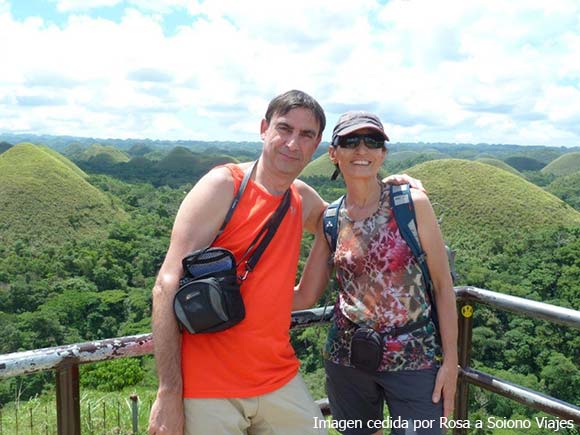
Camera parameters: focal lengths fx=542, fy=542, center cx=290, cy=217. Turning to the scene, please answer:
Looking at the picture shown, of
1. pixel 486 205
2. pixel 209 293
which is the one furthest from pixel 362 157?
pixel 486 205

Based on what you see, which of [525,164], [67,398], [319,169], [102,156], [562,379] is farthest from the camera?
[525,164]

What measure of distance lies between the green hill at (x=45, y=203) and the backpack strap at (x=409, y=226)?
47588 mm

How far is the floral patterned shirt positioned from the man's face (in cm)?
30

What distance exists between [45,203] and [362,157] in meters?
53.9

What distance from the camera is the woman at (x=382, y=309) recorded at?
1.73 meters

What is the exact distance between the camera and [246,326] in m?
1.59

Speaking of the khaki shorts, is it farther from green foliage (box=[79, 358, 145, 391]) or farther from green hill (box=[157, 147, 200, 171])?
green hill (box=[157, 147, 200, 171])

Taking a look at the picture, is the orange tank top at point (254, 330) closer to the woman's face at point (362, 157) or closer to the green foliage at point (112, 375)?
the woman's face at point (362, 157)

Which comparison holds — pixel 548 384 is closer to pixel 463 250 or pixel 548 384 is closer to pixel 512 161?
pixel 463 250

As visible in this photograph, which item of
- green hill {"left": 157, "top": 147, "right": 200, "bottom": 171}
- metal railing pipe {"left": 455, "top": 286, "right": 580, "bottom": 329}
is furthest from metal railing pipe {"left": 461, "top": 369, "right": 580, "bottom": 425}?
green hill {"left": 157, "top": 147, "right": 200, "bottom": 171}

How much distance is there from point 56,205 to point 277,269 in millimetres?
53563

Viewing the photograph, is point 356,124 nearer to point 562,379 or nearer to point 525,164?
point 562,379

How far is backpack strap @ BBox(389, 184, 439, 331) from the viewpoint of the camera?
174cm

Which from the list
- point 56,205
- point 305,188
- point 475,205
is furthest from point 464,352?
point 56,205
